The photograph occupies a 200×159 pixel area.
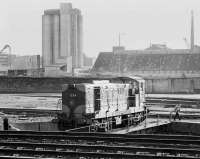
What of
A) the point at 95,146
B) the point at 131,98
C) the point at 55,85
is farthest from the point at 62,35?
the point at 95,146

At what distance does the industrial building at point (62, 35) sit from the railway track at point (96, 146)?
8521cm

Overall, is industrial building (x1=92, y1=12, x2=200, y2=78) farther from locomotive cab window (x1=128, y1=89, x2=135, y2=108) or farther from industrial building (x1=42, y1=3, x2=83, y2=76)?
locomotive cab window (x1=128, y1=89, x2=135, y2=108)

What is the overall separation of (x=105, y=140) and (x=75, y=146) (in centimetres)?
180

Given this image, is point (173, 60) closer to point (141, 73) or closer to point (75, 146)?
point (141, 73)

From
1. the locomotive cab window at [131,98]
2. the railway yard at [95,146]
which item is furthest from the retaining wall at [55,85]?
the railway yard at [95,146]

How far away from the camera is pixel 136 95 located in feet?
94.1

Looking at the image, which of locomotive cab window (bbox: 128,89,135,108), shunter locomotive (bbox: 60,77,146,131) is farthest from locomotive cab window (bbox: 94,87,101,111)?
locomotive cab window (bbox: 128,89,135,108)

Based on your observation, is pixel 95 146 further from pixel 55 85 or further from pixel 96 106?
pixel 55 85

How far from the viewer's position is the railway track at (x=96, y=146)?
15.6 metres

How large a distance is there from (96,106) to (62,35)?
273 ft

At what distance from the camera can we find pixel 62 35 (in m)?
107

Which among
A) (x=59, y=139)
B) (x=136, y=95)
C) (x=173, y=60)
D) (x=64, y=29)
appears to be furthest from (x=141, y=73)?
(x=59, y=139)

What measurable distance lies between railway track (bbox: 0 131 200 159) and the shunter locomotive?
458 centimetres

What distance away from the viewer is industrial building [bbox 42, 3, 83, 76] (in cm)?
10700
